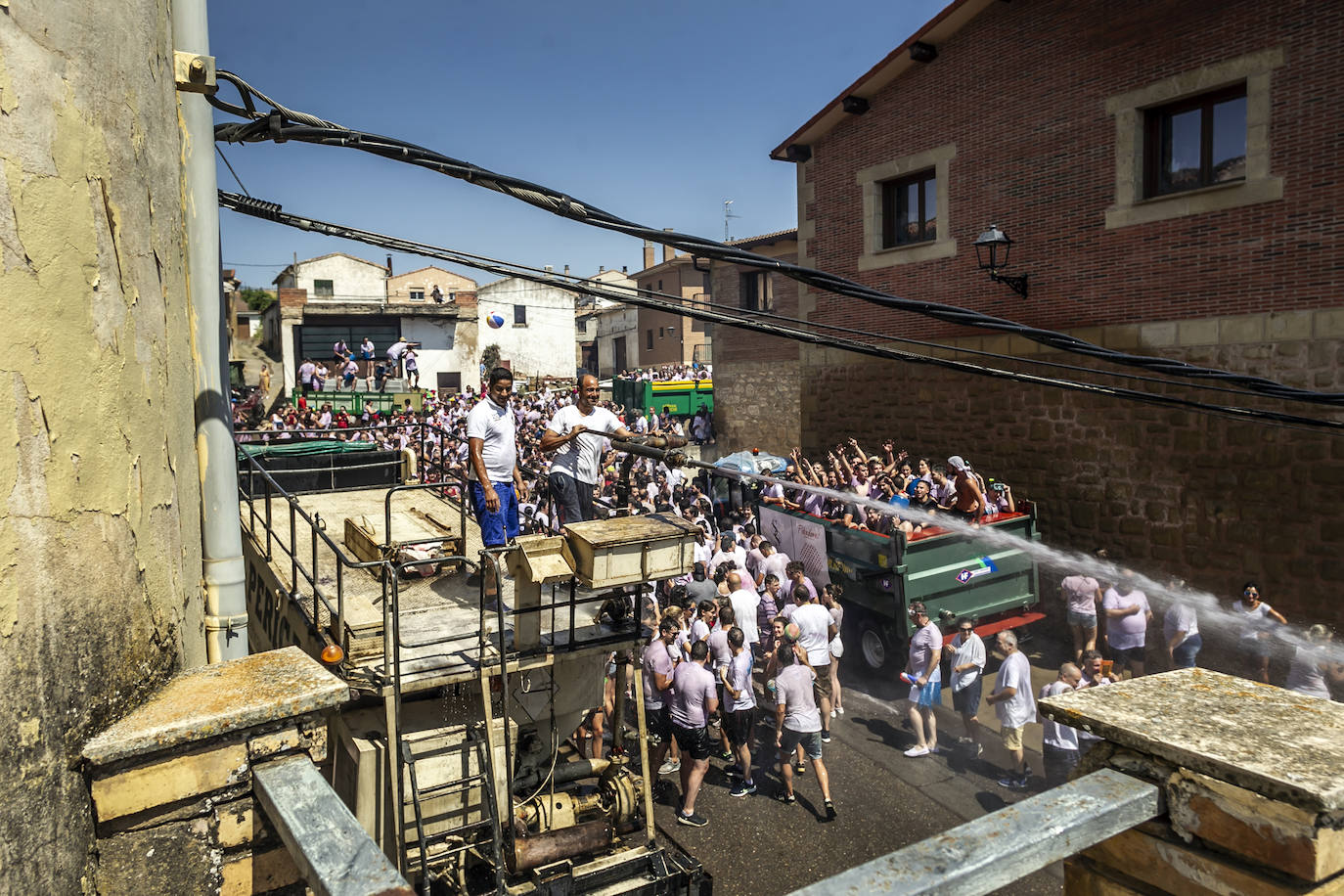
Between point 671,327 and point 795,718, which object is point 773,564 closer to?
point 795,718

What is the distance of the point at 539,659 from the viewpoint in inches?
245

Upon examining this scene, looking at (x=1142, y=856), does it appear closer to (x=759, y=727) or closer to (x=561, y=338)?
(x=759, y=727)

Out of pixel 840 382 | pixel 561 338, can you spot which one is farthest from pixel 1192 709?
pixel 561 338

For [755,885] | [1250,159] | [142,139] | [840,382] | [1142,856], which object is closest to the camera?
[1142,856]

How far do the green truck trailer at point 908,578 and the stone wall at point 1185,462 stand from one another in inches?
68.3

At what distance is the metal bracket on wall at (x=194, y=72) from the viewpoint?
399 centimetres

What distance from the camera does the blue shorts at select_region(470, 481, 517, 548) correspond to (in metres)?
7.82

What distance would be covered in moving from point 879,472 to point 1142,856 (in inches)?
518

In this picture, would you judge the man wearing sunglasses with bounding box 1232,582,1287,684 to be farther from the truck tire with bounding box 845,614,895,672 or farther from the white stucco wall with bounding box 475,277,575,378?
the white stucco wall with bounding box 475,277,575,378

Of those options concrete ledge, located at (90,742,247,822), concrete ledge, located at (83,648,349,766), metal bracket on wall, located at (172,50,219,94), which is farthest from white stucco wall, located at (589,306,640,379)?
concrete ledge, located at (90,742,247,822)

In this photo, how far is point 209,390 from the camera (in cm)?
436

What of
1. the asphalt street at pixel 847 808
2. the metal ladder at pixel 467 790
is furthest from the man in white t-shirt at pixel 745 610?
the metal ladder at pixel 467 790

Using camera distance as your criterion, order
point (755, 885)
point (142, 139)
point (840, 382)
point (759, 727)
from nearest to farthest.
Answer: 1. point (142, 139)
2. point (755, 885)
3. point (759, 727)
4. point (840, 382)

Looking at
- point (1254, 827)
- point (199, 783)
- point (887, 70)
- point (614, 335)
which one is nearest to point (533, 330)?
point (614, 335)
